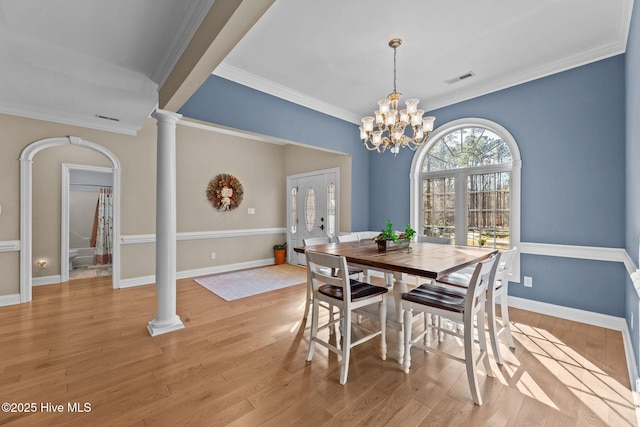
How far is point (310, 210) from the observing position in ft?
18.8

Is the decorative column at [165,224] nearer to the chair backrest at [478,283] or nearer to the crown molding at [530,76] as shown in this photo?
the chair backrest at [478,283]

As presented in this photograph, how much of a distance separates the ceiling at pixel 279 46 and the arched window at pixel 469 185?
25.7 inches

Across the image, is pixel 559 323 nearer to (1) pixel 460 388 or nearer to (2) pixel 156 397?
(1) pixel 460 388

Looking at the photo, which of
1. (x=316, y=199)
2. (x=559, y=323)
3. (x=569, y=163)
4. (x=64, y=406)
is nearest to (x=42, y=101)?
(x=64, y=406)

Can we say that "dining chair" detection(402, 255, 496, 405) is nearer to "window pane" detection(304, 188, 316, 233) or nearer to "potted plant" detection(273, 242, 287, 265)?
"window pane" detection(304, 188, 316, 233)

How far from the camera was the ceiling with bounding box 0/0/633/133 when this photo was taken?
75.9 inches

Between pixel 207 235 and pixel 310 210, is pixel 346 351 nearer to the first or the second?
pixel 310 210

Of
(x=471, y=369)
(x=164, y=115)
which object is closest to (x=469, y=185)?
(x=471, y=369)

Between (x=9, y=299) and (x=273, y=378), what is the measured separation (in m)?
4.02

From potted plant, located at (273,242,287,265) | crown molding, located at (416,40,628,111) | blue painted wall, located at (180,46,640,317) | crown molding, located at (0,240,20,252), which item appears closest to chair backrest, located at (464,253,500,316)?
blue painted wall, located at (180,46,640,317)

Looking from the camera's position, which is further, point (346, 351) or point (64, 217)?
point (64, 217)

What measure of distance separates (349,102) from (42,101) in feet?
13.3

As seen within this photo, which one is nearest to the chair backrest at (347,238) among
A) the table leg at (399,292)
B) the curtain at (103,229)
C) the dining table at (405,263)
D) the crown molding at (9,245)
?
the dining table at (405,263)

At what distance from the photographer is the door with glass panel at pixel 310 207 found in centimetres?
527
